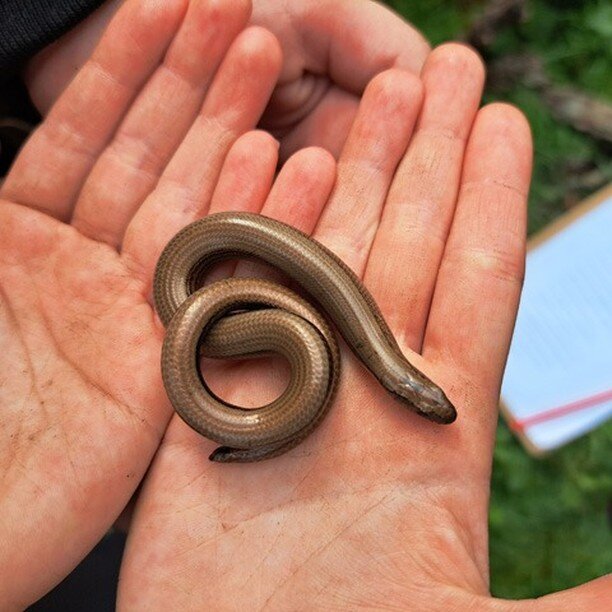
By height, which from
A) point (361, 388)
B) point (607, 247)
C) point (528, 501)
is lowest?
point (528, 501)

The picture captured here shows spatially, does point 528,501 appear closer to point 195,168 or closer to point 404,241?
point 404,241

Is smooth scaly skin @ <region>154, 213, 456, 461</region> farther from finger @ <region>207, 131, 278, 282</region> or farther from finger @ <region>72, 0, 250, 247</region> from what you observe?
finger @ <region>72, 0, 250, 247</region>

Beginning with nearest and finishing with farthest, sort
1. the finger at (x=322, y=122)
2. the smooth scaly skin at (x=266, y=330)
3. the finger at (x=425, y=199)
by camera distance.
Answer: the smooth scaly skin at (x=266, y=330) < the finger at (x=425, y=199) < the finger at (x=322, y=122)

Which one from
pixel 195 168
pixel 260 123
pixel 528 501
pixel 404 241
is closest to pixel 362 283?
pixel 404 241

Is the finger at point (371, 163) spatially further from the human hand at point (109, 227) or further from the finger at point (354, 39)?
the human hand at point (109, 227)

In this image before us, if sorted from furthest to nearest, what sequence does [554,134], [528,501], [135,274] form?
[554,134] → [528,501] → [135,274]

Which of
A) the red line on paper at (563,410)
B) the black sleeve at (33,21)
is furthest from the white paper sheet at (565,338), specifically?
the black sleeve at (33,21)

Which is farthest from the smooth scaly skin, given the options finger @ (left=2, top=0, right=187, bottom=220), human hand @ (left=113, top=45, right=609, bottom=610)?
finger @ (left=2, top=0, right=187, bottom=220)
